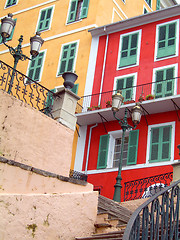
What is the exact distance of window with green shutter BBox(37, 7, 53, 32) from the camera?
24672mm

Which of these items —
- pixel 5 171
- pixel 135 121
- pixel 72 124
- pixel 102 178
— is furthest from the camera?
pixel 102 178

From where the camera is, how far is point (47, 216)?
726cm

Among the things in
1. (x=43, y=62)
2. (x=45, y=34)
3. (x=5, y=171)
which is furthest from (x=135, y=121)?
(x=45, y=34)

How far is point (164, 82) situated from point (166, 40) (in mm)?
2446

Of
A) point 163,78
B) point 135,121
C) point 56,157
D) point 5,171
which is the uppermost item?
point 163,78

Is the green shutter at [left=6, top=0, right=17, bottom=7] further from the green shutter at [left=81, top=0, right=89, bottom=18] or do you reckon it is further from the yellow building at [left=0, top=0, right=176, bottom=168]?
the green shutter at [left=81, top=0, right=89, bottom=18]

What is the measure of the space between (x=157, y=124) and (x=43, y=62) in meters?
8.19

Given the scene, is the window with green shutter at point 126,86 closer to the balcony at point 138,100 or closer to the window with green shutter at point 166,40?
the balcony at point 138,100

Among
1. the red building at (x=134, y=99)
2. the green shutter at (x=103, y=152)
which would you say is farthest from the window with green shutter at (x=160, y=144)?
the green shutter at (x=103, y=152)

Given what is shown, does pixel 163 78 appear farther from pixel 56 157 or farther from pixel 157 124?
pixel 56 157

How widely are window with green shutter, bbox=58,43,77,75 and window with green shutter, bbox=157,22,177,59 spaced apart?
4.78m

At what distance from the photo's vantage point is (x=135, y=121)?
1369cm

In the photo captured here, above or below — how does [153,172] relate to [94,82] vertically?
below

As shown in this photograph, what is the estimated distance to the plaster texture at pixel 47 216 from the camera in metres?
6.70
